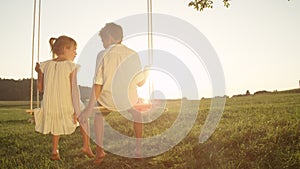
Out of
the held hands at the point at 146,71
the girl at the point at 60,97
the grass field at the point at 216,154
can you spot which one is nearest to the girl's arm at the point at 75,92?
the girl at the point at 60,97

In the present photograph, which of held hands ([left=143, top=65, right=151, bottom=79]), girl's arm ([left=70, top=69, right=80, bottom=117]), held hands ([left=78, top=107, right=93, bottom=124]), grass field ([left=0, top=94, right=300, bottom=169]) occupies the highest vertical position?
held hands ([left=143, top=65, right=151, bottom=79])

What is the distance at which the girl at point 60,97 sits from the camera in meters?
5.39

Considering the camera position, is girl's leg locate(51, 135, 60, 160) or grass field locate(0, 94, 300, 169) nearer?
grass field locate(0, 94, 300, 169)

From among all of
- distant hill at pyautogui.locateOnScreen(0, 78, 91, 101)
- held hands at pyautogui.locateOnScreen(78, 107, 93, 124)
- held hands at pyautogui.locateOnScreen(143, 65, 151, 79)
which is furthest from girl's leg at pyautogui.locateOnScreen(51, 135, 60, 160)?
distant hill at pyautogui.locateOnScreen(0, 78, 91, 101)

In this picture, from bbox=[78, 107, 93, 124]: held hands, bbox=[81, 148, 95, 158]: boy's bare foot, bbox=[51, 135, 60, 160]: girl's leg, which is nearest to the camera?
bbox=[78, 107, 93, 124]: held hands

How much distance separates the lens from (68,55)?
5.55 metres

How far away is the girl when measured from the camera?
5391 mm

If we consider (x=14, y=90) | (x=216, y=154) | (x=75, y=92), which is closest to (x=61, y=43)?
(x=75, y=92)

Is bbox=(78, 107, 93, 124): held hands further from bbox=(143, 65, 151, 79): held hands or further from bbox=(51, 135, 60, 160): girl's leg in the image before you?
bbox=(143, 65, 151, 79): held hands

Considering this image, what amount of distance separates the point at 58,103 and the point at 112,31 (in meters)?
1.26

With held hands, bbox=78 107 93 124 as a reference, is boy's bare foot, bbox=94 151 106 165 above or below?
below

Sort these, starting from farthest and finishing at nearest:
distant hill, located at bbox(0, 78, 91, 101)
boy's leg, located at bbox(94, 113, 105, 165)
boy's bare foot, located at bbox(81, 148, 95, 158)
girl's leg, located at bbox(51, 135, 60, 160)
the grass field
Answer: distant hill, located at bbox(0, 78, 91, 101) < girl's leg, located at bbox(51, 135, 60, 160) < boy's bare foot, located at bbox(81, 148, 95, 158) < boy's leg, located at bbox(94, 113, 105, 165) < the grass field

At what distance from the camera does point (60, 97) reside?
538 centimetres

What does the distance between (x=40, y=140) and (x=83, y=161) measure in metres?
3.37
